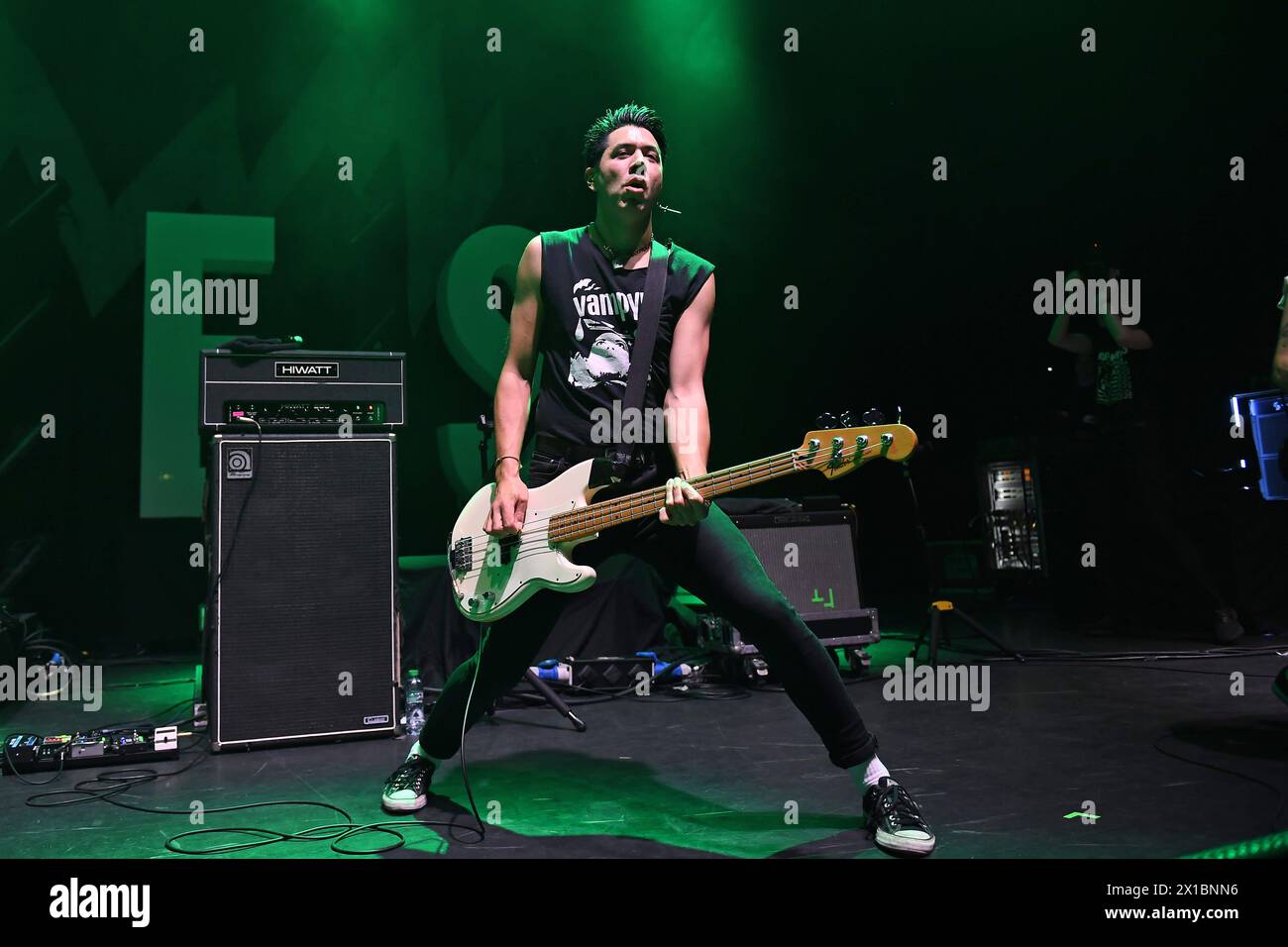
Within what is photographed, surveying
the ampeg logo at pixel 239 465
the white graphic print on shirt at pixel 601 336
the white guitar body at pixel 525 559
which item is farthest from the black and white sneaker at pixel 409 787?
the ampeg logo at pixel 239 465

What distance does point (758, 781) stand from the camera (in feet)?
10.2

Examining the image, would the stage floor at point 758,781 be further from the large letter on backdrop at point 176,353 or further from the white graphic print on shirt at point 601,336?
the large letter on backdrop at point 176,353

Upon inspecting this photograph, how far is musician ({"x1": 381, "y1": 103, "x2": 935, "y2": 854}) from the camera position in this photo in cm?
250

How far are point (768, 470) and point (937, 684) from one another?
2631mm

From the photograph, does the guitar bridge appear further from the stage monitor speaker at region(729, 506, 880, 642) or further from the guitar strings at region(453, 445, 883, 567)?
the stage monitor speaker at region(729, 506, 880, 642)

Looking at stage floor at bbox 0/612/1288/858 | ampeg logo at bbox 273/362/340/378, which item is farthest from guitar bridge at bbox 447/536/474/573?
ampeg logo at bbox 273/362/340/378

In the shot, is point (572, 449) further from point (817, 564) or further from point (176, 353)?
point (176, 353)

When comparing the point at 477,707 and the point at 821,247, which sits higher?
the point at 821,247

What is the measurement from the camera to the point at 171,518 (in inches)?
249

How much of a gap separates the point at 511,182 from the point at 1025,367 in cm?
511

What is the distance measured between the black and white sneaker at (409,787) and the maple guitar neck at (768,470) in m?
0.91
